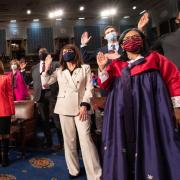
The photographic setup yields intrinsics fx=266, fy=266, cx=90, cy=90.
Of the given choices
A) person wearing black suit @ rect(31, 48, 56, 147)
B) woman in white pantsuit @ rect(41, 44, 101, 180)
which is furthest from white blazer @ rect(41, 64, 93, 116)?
person wearing black suit @ rect(31, 48, 56, 147)

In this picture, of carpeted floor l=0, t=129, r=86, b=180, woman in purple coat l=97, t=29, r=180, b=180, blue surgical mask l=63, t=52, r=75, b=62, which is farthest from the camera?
carpeted floor l=0, t=129, r=86, b=180

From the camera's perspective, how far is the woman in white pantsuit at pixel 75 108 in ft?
7.93

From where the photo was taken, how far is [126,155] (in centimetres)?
179

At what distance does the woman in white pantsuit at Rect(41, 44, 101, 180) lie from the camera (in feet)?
7.93

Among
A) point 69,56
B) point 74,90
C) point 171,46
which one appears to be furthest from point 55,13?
point 171,46

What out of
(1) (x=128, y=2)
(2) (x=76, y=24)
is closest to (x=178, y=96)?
(1) (x=128, y=2)

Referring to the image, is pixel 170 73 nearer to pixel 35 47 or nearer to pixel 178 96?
pixel 178 96

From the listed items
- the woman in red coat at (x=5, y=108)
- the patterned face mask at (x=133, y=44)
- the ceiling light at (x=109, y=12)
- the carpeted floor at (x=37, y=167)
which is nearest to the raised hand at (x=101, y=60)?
the patterned face mask at (x=133, y=44)

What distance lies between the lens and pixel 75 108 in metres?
2.49

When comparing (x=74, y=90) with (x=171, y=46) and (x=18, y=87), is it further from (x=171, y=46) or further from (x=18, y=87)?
(x=18, y=87)

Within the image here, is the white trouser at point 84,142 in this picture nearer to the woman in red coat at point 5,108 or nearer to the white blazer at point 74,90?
the white blazer at point 74,90

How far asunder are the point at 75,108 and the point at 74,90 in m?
0.17

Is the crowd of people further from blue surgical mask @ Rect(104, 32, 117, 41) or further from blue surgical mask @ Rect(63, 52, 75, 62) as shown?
blue surgical mask @ Rect(104, 32, 117, 41)

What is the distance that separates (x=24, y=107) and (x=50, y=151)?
74 centimetres
